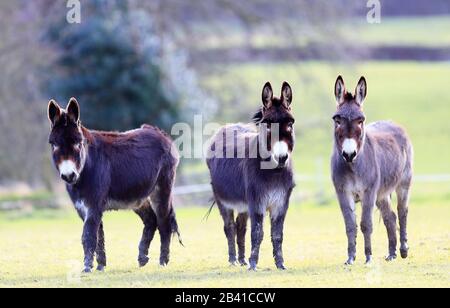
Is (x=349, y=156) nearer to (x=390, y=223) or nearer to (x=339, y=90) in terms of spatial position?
(x=339, y=90)

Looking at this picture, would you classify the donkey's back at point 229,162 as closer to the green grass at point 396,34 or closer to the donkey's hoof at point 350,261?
the donkey's hoof at point 350,261

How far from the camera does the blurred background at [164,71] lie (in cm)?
3170

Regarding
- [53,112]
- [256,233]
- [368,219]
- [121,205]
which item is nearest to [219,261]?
[256,233]

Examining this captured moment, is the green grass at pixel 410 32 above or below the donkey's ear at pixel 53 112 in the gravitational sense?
above

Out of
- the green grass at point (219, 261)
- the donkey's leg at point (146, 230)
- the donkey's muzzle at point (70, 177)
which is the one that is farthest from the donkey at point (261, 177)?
the donkey's muzzle at point (70, 177)

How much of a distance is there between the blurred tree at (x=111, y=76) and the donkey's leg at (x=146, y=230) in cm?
1762

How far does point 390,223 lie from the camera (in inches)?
→ 600

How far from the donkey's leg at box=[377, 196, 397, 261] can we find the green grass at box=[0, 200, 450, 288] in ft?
0.86

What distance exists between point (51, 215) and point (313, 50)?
13.2m

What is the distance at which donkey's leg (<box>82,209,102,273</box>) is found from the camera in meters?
13.9

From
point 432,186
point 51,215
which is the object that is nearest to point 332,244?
point 51,215

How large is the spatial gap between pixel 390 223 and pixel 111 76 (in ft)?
62.7

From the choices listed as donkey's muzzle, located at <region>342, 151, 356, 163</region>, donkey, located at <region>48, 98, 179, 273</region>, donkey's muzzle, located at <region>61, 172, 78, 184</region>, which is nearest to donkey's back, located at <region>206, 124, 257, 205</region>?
donkey, located at <region>48, 98, 179, 273</region>
